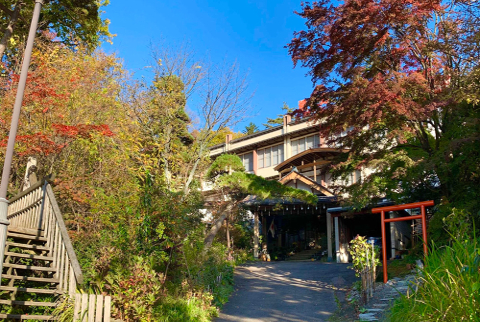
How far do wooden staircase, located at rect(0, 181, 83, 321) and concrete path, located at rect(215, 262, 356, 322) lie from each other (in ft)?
12.8

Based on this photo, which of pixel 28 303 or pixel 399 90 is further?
pixel 399 90

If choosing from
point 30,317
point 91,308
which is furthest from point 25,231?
point 91,308

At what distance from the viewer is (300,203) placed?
22.6 m

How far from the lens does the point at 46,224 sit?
9102 millimetres

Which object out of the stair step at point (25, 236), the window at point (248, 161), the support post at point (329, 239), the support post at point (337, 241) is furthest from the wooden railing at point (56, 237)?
the window at point (248, 161)

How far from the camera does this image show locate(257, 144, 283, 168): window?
3247 cm

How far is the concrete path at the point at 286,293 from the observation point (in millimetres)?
10359

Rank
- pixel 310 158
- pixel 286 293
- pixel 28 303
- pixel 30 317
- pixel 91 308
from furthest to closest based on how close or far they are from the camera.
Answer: pixel 310 158, pixel 286 293, pixel 28 303, pixel 30 317, pixel 91 308

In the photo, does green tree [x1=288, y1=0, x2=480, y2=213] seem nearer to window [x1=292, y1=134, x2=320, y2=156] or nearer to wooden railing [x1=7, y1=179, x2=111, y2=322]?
wooden railing [x1=7, y1=179, x2=111, y2=322]

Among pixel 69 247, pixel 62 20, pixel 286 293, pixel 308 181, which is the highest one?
pixel 62 20

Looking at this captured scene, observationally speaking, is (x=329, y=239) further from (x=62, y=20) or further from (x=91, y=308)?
(x=91, y=308)

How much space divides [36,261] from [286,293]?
7046 millimetres

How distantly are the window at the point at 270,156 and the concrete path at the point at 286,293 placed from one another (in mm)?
14852

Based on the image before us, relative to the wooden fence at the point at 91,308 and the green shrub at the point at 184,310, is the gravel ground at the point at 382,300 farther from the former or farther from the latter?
the wooden fence at the point at 91,308
